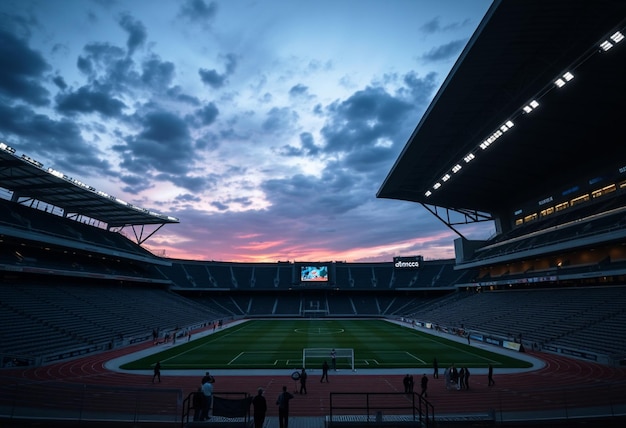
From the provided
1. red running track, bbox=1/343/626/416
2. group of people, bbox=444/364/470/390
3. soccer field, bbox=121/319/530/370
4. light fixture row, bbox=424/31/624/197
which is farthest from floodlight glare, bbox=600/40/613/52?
soccer field, bbox=121/319/530/370

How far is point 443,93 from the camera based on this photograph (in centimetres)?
2983

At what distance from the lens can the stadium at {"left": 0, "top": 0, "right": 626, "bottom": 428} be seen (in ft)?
40.5

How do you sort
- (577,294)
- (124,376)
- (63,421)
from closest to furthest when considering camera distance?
1. (63,421)
2. (124,376)
3. (577,294)

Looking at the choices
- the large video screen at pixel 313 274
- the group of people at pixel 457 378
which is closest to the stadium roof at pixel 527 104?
the group of people at pixel 457 378

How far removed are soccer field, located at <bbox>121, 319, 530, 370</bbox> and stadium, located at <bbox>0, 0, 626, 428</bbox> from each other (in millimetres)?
310

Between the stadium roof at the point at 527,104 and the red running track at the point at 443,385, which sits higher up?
the stadium roof at the point at 527,104

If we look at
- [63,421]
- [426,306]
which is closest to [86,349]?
[63,421]

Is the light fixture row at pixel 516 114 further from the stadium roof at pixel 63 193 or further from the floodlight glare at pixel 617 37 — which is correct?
the stadium roof at pixel 63 193

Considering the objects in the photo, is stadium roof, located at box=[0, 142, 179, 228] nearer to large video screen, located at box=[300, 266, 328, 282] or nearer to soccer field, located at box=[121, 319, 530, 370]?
soccer field, located at box=[121, 319, 530, 370]

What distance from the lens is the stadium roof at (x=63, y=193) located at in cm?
3453

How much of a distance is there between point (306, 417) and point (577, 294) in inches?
1467

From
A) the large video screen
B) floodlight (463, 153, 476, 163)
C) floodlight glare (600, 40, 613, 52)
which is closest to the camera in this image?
floodlight glare (600, 40, 613, 52)

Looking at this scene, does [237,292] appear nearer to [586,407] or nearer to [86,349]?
[86,349]

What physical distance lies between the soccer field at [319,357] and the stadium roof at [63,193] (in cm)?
2279
